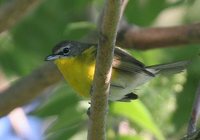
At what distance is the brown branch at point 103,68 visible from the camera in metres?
2.13

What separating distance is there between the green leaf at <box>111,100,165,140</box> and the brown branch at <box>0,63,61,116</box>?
0.78 meters

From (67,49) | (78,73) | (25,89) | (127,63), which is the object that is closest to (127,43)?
(127,63)

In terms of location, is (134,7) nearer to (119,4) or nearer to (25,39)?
(25,39)

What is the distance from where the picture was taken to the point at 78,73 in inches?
148

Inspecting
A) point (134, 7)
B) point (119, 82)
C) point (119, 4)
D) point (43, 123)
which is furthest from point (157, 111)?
point (43, 123)

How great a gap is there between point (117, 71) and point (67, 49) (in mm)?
483

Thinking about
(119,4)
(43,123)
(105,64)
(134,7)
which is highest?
(119,4)

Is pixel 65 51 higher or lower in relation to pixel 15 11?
lower

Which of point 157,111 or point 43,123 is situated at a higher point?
point 157,111

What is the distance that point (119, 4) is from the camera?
6.84 feet

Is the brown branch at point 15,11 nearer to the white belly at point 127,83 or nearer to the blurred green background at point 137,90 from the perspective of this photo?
the blurred green background at point 137,90

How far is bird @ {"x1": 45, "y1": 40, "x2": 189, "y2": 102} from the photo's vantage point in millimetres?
3662

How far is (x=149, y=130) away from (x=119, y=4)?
1.19 meters

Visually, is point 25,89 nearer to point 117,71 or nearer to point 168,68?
point 117,71
